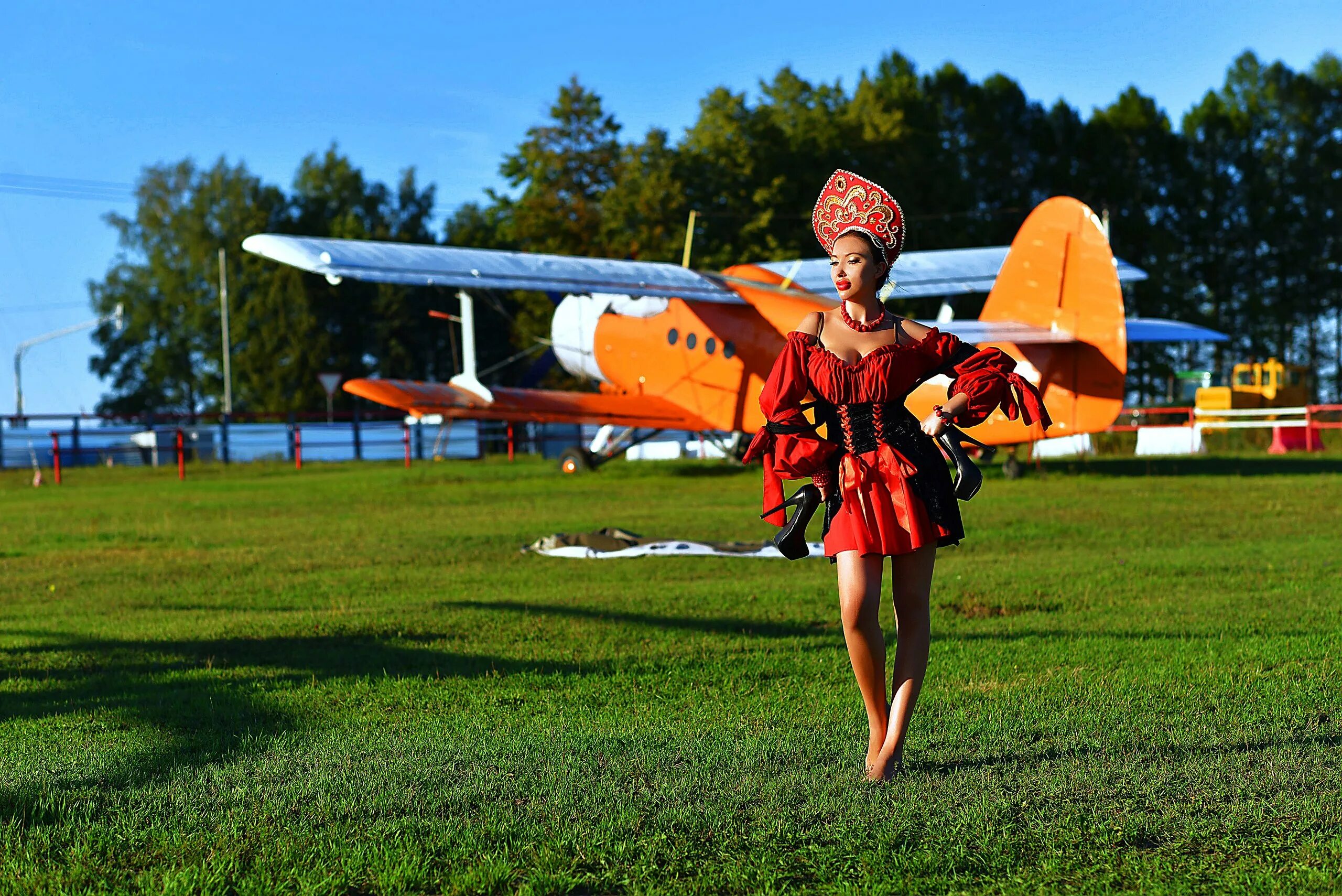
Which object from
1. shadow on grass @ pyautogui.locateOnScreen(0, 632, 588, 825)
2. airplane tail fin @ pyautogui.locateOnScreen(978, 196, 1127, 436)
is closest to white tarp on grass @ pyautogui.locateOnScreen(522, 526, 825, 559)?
shadow on grass @ pyautogui.locateOnScreen(0, 632, 588, 825)

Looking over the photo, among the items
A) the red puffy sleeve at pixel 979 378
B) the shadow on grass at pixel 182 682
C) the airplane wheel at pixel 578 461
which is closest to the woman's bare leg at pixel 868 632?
the red puffy sleeve at pixel 979 378

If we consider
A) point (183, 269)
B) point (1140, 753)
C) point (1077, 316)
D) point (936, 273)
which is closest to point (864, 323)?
point (1140, 753)

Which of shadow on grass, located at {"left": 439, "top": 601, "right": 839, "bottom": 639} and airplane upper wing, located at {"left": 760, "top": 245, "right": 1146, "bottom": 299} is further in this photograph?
airplane upper wing, located at {"left": 760, "top": 245, "right": 1146, "bottom": 299}

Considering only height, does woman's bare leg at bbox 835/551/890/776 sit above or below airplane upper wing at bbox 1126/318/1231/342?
below

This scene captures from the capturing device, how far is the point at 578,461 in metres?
24.8

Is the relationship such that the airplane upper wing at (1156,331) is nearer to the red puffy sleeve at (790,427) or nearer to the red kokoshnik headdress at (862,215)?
the red kokoshnik headdress at (862,215)

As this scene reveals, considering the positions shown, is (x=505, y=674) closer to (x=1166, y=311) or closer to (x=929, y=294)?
(x=929, y=294)

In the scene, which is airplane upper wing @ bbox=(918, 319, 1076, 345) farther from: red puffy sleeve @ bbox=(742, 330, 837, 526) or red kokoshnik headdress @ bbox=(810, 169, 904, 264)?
red puffy sleeve @ bbox=(742, 330, 837, 526)

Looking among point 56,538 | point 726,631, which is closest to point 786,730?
point 726,631

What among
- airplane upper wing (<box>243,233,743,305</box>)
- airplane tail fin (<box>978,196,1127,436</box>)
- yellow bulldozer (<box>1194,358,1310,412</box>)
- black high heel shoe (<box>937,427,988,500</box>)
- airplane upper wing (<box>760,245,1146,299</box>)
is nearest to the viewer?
black high heel shoe (<box>937,427,988,500</box>)

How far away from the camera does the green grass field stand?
3.25 metres

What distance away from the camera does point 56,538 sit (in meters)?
14.6

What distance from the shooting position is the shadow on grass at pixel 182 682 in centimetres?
423

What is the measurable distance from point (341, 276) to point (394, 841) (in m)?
14.4
